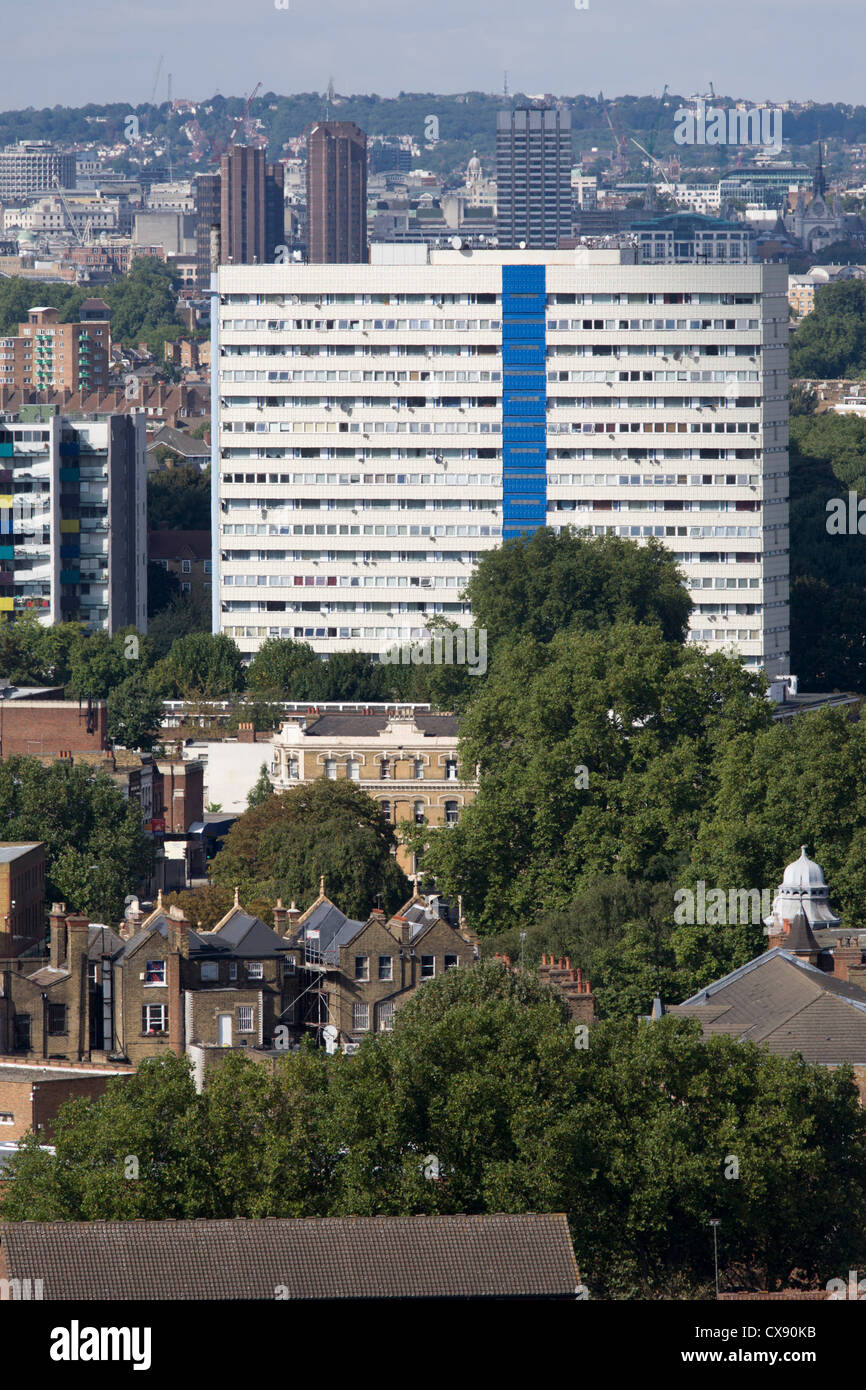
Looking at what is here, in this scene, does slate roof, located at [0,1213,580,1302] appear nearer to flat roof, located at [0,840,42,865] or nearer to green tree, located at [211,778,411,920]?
flat roof, located at [0,840,42,865]

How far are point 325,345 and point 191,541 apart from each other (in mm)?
32882

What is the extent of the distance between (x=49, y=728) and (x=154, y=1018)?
46118 millimetres

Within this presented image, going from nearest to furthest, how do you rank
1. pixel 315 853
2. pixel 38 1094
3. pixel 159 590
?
pixel 38 1094
pixel 315 853
pixel 159 590

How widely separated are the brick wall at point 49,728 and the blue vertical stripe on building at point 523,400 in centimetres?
4472

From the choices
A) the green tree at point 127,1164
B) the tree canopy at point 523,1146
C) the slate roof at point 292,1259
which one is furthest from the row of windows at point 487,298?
the slate roof at point 292,1259

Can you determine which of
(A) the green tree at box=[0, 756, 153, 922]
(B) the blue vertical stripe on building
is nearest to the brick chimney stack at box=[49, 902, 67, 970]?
(A) the green tree at box=[0, 756, 153, 922]

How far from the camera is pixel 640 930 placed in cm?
8119

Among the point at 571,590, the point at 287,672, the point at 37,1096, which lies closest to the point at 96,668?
the point at 287,672

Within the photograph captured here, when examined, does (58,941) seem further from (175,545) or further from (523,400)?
(175,545)

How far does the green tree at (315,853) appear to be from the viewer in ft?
307

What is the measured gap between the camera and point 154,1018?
252 ft

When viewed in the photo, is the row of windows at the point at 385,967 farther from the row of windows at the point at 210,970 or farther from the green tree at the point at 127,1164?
the green tree at the point at 127,1164

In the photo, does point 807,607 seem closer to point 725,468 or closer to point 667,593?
point 725,468
